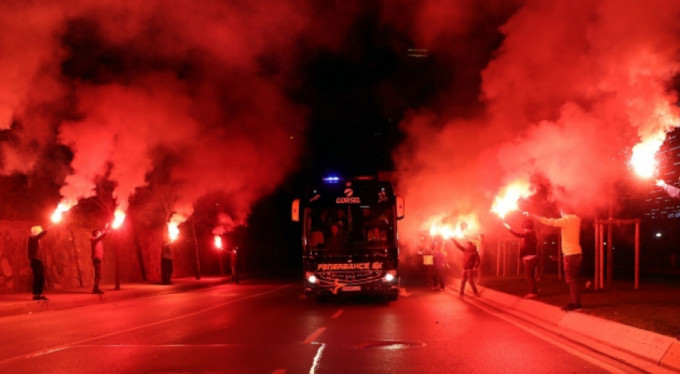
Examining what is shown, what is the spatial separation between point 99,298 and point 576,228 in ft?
45.5

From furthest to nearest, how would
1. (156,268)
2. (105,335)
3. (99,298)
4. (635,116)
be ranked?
(156,268), (99,298), (635,116), (105,335)

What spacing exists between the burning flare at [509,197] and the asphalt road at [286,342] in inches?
98.0

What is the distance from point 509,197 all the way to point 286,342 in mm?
7616

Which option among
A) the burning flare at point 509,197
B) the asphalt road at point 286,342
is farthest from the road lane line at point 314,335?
the burning flare at point 509,197

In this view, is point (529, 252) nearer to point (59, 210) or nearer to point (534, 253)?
point (534, 253)

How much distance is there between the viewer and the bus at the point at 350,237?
17.1 meters

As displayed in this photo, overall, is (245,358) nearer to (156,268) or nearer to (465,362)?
(465,362)

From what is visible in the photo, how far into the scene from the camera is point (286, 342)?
10312mm

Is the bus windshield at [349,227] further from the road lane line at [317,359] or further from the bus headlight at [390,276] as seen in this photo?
the road lane line at [317,359]

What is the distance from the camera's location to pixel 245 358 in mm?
8875

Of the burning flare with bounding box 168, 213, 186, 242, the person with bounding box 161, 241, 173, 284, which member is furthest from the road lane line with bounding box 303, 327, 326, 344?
the burning flare with bounding box 168, 213, 186, 242

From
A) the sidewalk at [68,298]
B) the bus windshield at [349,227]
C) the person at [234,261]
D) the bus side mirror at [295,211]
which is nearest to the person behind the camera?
the sidewalk at [68,298]

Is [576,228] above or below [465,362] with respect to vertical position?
above

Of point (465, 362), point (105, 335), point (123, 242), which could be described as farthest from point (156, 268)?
point (465, 362)
